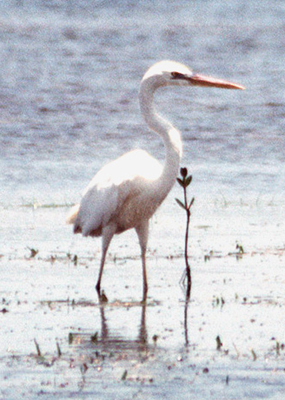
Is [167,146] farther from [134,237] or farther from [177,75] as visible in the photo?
[134,237]

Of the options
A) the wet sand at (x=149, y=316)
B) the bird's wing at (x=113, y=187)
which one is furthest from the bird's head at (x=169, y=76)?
the wet sand at (x=149, y=316)

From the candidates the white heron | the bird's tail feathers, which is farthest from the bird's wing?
the bird's tail feathers

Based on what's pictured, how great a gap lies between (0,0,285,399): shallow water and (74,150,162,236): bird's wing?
1.49 ft

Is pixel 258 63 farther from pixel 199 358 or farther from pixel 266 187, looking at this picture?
pixel 199 358

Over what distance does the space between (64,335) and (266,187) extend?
260 inches

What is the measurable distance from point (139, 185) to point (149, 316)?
4.67ft

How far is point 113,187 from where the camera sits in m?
8.12

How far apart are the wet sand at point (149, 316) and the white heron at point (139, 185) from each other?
0.38 metres

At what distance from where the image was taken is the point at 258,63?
24.5 meters

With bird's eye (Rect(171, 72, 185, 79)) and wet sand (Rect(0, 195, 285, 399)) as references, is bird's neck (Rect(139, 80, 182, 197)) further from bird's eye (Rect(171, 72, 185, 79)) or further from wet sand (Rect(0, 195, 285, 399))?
wet sand (Rect(0, 195, 285, 399))

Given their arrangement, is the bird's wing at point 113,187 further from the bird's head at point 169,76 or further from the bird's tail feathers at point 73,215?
the bird's head at point 169,76

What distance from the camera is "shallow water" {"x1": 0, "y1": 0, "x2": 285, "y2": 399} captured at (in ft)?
18.6

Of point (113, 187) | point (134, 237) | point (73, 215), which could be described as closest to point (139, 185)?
point (113, 187)

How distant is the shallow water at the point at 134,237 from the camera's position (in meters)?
5.66
